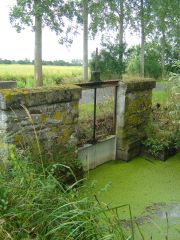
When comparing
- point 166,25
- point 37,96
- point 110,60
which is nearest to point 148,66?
point 166,25

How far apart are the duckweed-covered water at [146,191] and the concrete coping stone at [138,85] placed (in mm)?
1356

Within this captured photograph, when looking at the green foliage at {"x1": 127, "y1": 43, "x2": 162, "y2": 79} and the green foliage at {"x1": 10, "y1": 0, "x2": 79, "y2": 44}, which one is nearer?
the green foliage at {"x1": 10, "y1": 0, "x2": 79, "y2": 44}

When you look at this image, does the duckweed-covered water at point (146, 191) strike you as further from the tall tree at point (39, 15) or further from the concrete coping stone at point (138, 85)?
the tall tree at point (39, 15)

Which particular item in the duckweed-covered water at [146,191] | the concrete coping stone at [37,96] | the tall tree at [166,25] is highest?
the tall tree at [166,25]

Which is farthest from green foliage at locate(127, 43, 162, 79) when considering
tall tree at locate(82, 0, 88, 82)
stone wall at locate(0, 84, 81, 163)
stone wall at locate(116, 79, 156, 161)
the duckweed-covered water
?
stone wall at locate(0, 84, 81, 163)

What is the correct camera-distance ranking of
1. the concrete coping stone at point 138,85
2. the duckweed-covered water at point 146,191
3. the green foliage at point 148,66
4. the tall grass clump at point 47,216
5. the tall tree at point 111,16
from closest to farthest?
the tall grass clump at point 47,216
the duckweed-covered water at point 146,191
the concrete coping stone at point 138,85
the tall tree at point 111,16
the green foliage at point 148,66

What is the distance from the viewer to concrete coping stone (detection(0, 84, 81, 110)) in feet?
12.9

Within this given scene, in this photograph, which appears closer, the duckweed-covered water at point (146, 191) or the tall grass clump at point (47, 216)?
the tall grass clump at point (47, 216)

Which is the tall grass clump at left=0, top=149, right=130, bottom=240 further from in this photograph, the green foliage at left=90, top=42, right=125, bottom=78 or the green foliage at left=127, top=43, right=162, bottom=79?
the green foliage at left=127, top=43, right=162, bottom=79

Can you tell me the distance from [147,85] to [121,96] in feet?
2.76

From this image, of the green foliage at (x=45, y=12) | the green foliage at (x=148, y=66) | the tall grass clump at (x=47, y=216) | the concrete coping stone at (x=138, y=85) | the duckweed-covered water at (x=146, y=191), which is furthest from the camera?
the green foliage at (x=148, y=66)

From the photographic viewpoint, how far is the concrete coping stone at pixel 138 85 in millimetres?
6196

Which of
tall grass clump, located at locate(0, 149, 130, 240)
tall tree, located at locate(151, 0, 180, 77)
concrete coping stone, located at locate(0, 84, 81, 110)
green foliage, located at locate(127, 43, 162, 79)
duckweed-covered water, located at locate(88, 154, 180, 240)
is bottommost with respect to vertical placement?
duckweed-covered water, located at locate(88, 154, 180, 240)

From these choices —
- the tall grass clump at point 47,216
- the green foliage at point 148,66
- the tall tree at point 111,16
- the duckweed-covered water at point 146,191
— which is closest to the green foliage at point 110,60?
the tall tree at point 111,16
